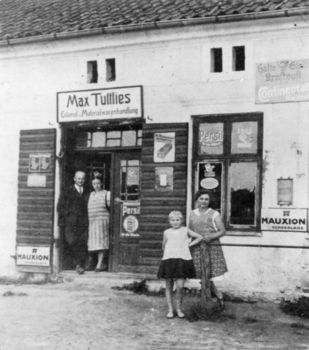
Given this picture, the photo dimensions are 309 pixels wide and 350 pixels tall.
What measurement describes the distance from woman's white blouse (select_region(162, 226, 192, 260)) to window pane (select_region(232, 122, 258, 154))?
84.5 inches

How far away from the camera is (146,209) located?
1006 cm

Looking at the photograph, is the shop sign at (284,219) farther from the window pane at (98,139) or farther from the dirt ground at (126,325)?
the window pane at (98,139)

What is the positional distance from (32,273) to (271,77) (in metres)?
5.38

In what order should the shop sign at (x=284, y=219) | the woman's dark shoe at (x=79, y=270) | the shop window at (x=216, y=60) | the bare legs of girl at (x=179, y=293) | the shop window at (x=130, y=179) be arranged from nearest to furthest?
the bare legs of girl at (x=179, y=293)
the shop sign at (x=284, y=219)
the shop window at (x=216, y=60)
the woman's dark shoe at (x=79, y=270)
the shop window at (x=130, y=179)

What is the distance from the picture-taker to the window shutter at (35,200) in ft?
35.7

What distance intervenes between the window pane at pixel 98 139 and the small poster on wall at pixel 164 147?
1261 millimetres

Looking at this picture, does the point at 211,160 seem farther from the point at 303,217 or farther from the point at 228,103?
the point at 303,217

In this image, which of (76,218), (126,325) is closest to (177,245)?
(126,325)

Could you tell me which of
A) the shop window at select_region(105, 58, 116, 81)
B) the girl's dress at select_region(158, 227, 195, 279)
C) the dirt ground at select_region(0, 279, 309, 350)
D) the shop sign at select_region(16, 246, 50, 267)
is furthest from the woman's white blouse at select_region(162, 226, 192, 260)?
the shop window at select_region(105, 58, 116, 81)

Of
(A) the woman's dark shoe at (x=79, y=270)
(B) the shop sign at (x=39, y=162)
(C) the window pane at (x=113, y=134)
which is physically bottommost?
(A) the woman's dark shoe at (x=79, y=270)

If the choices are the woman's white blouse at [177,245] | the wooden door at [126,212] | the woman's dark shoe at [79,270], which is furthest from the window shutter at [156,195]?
the woman's white blouse at [177,245]

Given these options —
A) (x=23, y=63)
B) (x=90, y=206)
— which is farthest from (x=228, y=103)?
(x=23, y=63)

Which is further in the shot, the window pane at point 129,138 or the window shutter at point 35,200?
the window shutter at point 35,200

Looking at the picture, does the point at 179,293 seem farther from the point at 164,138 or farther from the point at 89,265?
the point at 89,265
